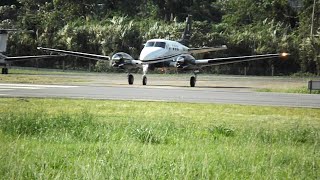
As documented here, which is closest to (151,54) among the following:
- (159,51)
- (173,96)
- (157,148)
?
(159,51)

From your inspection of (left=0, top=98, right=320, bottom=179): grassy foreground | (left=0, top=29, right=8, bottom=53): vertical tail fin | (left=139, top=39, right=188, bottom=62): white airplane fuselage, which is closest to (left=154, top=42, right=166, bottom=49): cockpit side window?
(left=139, top=39, right=188, bottom=62): white airplane fuselage

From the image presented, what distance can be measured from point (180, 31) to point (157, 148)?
208ft

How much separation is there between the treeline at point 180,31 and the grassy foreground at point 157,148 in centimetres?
5300

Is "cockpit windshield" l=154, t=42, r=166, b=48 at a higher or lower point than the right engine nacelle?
higher

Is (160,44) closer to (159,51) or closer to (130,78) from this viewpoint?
(159,51)

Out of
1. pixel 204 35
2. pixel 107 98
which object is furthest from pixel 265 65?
pixel 107 98

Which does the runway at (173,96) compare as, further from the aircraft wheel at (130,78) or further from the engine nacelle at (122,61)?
the engine nacelle at (122,61)

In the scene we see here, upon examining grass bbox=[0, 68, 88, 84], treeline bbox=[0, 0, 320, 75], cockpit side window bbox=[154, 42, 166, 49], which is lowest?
grass bbox=[0, 68, 88, 84]

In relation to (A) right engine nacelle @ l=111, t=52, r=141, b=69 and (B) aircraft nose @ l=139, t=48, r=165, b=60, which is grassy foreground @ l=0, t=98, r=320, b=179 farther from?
(A) right engine nacelle @ l=111, t=52, r=141, b=69

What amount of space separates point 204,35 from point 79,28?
16.6 meters

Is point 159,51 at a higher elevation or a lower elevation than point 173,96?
higher

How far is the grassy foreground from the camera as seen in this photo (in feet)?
27.3

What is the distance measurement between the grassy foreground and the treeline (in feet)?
174

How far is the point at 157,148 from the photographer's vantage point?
11.0 metres
